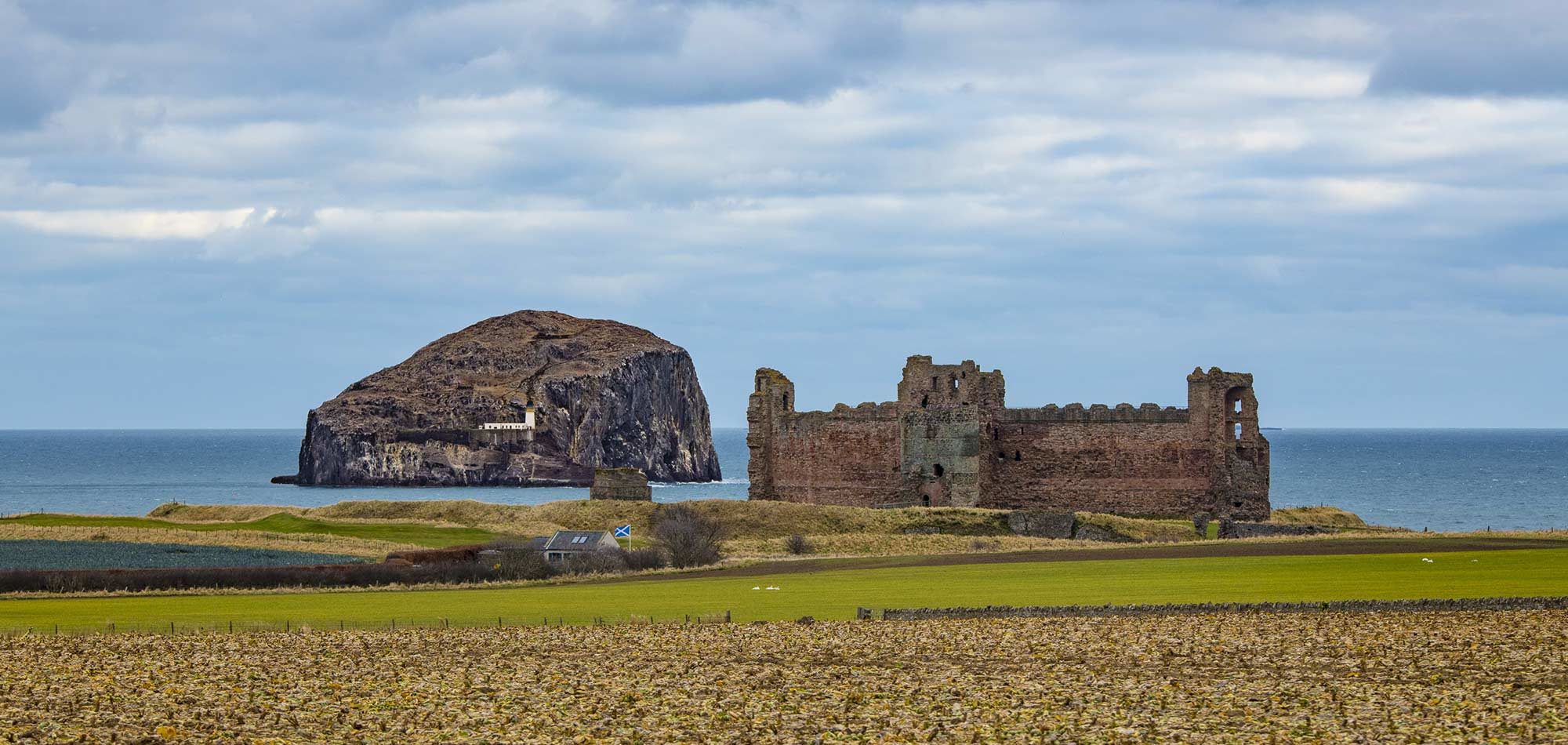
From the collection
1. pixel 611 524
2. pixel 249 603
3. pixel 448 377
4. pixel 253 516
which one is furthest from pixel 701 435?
pixel 249 603

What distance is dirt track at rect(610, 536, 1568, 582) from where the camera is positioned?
48312 millimetres

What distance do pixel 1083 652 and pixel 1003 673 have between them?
2557 millimetres

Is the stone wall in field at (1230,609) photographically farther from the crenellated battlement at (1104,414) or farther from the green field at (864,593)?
the crenellated battlement at (1104,414)

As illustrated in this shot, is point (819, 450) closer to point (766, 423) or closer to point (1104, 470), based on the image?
point (766, 423)

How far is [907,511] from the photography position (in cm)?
6581

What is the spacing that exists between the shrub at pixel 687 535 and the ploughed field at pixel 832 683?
20.5m

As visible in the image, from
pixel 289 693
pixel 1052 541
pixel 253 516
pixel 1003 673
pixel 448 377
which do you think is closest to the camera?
pixel 289 693

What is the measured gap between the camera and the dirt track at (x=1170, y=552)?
48.3 metres

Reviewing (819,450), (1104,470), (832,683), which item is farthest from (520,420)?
(832,683)

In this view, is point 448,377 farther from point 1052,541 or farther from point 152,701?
point 152,701

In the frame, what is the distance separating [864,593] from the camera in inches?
1517

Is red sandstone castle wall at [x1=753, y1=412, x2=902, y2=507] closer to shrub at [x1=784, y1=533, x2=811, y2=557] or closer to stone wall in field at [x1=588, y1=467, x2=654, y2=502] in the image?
stone wall in field at [x1=588, y1=467, x2=654, y2=502]

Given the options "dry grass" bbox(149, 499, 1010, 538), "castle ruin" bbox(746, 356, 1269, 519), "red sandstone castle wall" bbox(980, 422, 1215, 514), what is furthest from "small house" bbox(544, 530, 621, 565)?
"red sandstone castle wall" bbox(980, 422, 1215, 514)

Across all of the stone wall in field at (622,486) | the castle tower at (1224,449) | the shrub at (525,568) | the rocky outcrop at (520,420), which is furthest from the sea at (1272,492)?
the shrub at (525,568)
